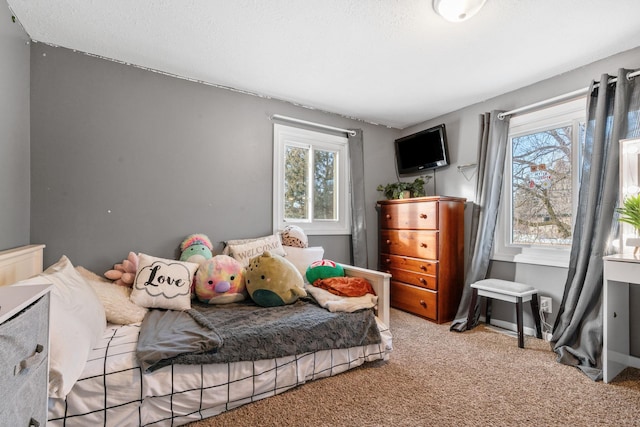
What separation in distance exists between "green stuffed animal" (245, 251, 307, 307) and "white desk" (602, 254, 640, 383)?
75.0 inches

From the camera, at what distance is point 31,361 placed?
0.90 m

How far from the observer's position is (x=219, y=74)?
8.35ft

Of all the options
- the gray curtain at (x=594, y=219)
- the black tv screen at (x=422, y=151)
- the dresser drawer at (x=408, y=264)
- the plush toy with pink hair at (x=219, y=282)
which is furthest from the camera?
the black tv screen at (x=422, y=151)

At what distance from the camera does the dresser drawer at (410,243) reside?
2.97 meters

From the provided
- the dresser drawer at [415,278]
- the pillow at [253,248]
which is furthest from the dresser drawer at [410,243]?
the pillow at [253,248]

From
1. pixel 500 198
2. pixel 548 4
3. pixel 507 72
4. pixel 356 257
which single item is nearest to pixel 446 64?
pixel 507 72

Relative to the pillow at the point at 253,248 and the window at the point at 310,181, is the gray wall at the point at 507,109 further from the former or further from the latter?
the pillow at the point at 253,248

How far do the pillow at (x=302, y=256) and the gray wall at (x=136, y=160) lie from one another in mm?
414

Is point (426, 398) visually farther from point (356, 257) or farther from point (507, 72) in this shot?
point (507, 72)

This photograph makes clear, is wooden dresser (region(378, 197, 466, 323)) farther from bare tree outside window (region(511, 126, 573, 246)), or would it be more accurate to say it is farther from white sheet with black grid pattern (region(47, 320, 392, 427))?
white sheet with black grid pattern (region(47, 320, 392, 427))

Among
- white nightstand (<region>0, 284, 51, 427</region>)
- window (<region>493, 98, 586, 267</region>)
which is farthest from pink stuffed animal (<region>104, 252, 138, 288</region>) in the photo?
window (<region>493, 98, 586, 267</region>)

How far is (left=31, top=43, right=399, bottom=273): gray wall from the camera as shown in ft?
6.93

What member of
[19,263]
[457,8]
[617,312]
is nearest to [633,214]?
[617,312]

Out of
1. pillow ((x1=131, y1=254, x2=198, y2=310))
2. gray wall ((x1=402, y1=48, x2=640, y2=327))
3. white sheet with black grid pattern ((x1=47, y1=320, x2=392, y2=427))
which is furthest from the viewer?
gray wall ((x1=402, y1=48, x2=640, y2=327))
